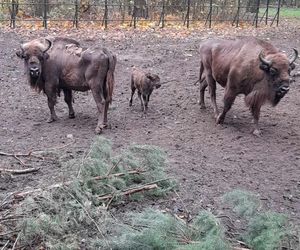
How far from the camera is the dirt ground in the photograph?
6.51m

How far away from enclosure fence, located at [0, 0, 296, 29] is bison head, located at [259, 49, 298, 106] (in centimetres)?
1000

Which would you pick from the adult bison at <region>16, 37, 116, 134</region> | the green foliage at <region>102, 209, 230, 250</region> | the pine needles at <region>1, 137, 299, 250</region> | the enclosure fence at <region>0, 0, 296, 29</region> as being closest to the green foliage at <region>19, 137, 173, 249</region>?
the pine needles at <region>1, 137, 299, 250</region>

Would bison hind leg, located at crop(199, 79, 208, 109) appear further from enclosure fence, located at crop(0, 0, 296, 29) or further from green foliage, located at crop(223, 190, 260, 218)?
enclosure fence, located at crop(0, 0, 296, 29)

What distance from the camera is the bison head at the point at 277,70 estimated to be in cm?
Result: 860

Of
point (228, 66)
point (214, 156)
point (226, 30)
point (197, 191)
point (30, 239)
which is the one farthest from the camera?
point (226, 30)

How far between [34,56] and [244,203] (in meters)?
5.41

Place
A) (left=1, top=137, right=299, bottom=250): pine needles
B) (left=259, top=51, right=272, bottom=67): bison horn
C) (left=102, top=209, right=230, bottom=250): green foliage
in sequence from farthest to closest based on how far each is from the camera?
1. (left=259, top=51, right=272, bottom=67): bison horn
2. (left=1, top=137, right=299, bottom=250): pine needles
3. (left=102, top=209, right=230, bottom=250): green foliage

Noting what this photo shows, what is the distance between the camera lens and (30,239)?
466cm

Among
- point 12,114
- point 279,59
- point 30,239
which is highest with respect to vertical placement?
point 279,59

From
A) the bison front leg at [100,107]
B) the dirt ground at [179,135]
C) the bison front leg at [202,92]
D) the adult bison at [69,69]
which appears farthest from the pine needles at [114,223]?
the bison front leg at [202,92]

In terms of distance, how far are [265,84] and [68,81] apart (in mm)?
3354

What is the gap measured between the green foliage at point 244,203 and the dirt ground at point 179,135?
0.71m

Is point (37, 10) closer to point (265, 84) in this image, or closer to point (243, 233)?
point (265, 84)

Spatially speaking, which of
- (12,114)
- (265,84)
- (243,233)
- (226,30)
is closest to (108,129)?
(12,114)
